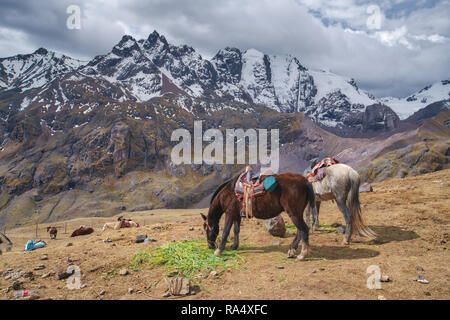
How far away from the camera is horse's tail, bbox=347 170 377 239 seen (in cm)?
888

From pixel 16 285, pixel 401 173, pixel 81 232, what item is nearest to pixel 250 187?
pixel 16 285

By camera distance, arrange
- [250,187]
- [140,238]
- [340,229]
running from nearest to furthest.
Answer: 1. [250,187]
2. [340,229]
3. [140,238]

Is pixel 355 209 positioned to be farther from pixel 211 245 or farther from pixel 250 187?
pixel 211 245

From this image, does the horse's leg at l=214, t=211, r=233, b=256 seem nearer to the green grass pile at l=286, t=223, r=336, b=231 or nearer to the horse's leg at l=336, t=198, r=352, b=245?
the horse's leg at l=336, t=198, r=352, b=245

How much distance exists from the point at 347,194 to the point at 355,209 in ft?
1.88

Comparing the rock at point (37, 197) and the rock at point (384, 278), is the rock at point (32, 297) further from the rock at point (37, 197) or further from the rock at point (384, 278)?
the rock at point (37, 197)

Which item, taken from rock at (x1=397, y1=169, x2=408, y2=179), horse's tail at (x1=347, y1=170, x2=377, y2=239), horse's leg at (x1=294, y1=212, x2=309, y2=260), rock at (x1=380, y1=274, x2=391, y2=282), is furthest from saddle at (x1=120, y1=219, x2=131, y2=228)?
rock at (x1=397, y1=169, x2=408, y2=179)

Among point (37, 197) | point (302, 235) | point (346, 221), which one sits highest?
point (346, 221)

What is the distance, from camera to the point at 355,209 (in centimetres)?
900

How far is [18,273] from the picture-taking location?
22.9 feet

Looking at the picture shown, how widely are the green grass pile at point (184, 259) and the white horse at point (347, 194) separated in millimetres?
4131

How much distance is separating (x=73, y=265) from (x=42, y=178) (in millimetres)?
154471

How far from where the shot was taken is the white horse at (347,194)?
29.1 feet
